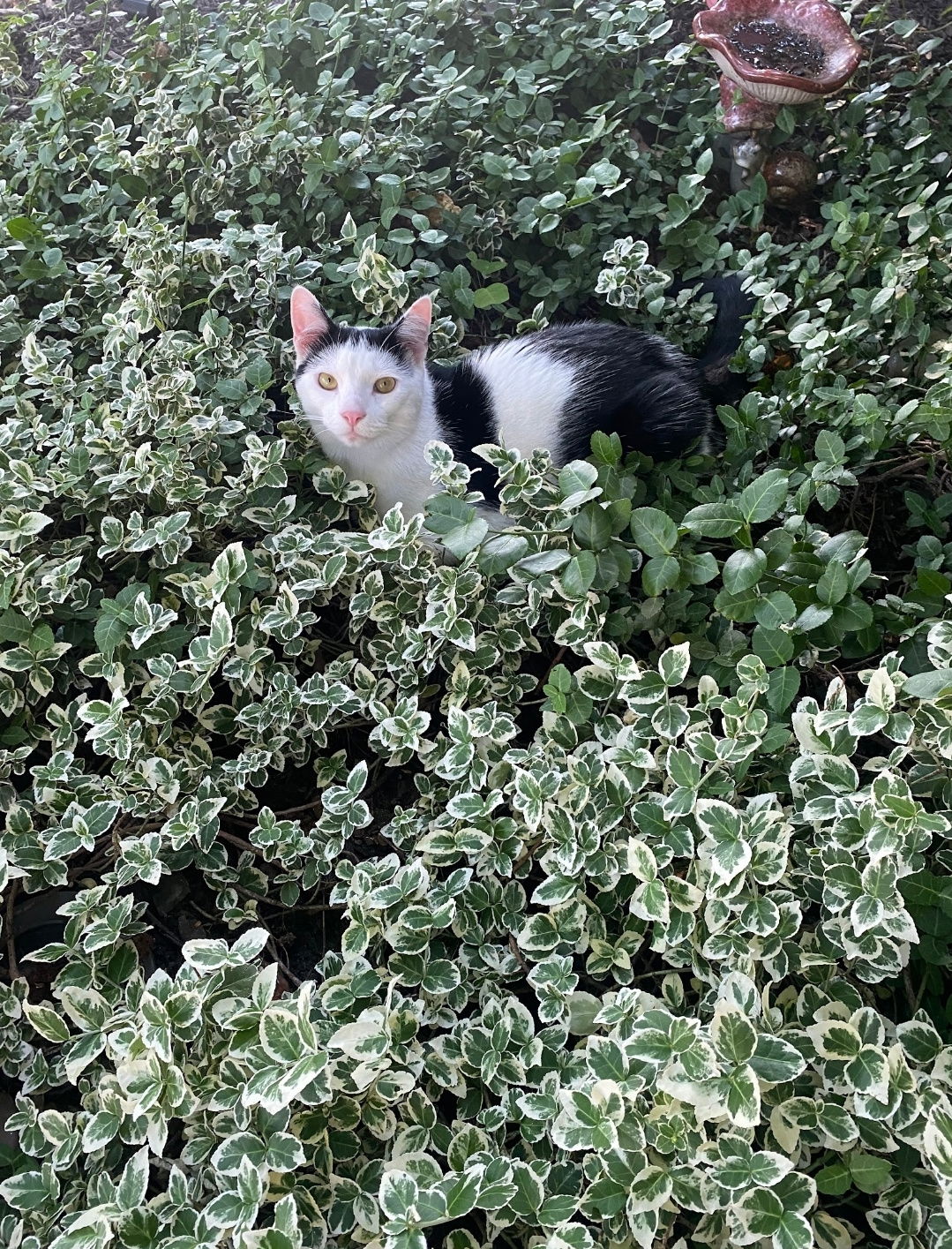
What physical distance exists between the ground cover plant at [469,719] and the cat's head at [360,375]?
10 cm

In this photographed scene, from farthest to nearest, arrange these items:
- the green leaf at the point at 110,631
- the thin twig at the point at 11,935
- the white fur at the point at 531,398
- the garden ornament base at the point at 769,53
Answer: the garden ornament base at the point at 769,53 < the white fur at the point at 531,398 < the green leaf at the point at 110,631 < the thin twig at the point at 11,935

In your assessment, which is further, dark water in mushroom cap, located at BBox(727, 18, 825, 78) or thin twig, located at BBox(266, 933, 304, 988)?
dark water in mushroom cap, located at BBox(727, 18, 825, 78)

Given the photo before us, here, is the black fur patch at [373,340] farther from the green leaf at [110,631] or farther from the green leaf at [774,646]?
the green leaf at [774,646]

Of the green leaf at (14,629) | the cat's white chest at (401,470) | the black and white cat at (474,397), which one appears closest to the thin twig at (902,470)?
the black and white cat at (474,397)

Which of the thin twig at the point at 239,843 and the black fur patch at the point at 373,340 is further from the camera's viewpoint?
→ the black fur patch at the point at 373,340

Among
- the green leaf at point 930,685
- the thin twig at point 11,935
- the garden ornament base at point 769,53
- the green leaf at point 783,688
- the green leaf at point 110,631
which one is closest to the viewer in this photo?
the green leaf at point 930,685

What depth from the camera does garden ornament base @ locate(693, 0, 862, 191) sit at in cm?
214

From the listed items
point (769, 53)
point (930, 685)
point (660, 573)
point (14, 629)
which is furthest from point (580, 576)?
point (769, 53)

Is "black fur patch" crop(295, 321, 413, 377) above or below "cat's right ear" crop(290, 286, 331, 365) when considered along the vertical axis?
below

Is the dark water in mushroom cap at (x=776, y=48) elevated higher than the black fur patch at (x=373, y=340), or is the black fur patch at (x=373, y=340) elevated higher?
the dark water in mushroom cap at (x=776, y=48)

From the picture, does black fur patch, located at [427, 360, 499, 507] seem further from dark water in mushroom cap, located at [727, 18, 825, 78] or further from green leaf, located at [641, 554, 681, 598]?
dark water in mushroom cap, located at [727, 18, 825, 78]

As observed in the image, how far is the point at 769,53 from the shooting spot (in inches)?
88.2

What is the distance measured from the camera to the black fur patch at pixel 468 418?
1.72m

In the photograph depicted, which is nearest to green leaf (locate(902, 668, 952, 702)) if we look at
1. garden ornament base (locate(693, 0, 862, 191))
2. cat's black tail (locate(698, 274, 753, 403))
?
cat's black tail (locate(698, 274, 753, 403))
